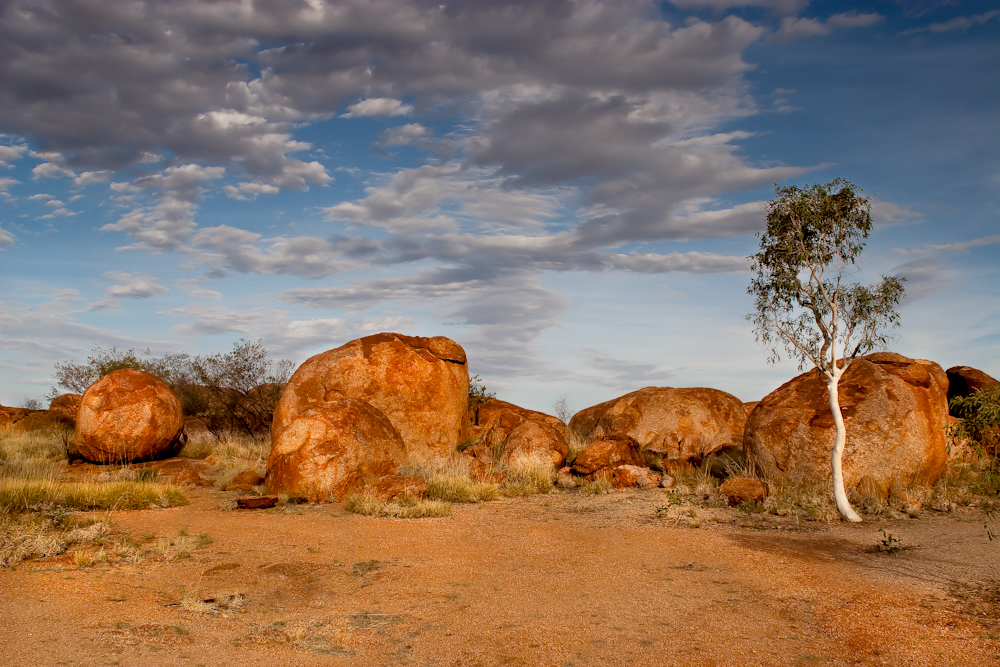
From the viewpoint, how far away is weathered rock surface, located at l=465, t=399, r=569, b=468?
17250mm

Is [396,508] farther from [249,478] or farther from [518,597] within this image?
[518,597]

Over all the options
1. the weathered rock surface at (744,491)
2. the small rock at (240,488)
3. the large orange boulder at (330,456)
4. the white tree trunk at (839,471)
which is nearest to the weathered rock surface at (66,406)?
the small rock at (240,488)

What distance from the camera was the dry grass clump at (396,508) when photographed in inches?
475

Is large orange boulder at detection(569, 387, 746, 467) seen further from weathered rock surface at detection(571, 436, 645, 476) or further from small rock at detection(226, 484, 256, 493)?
small rock at detection(226, 484, 256, 493)

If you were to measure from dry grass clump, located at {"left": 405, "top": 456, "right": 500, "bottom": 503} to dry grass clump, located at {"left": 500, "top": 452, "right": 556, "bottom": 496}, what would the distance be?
1.36 ft

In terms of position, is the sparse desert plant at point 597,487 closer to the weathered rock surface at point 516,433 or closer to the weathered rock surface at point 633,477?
the weathered rock surface at point 633,477

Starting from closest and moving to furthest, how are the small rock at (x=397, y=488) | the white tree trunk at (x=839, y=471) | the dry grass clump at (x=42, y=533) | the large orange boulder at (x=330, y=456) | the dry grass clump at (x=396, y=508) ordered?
the dry grass clump at (x=42, y=533) < the white tree trunk at (x=839, y=471) < the dry grass clump at (x=396, y=508) < the small rock at (x=397, y=488) < the large orange boulder at (x=330, y=456)

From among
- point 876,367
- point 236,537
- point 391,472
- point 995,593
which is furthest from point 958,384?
point 236,537

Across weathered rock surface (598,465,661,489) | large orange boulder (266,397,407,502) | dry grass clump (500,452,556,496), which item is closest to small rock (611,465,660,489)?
weathered rock surface (598,465,661,489)

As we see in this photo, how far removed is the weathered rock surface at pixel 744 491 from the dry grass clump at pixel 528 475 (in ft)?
12.8

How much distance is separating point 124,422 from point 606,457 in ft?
35.8

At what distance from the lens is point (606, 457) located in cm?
1586

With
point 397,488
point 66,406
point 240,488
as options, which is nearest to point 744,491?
point 397,488

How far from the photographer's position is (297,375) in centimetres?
1723
